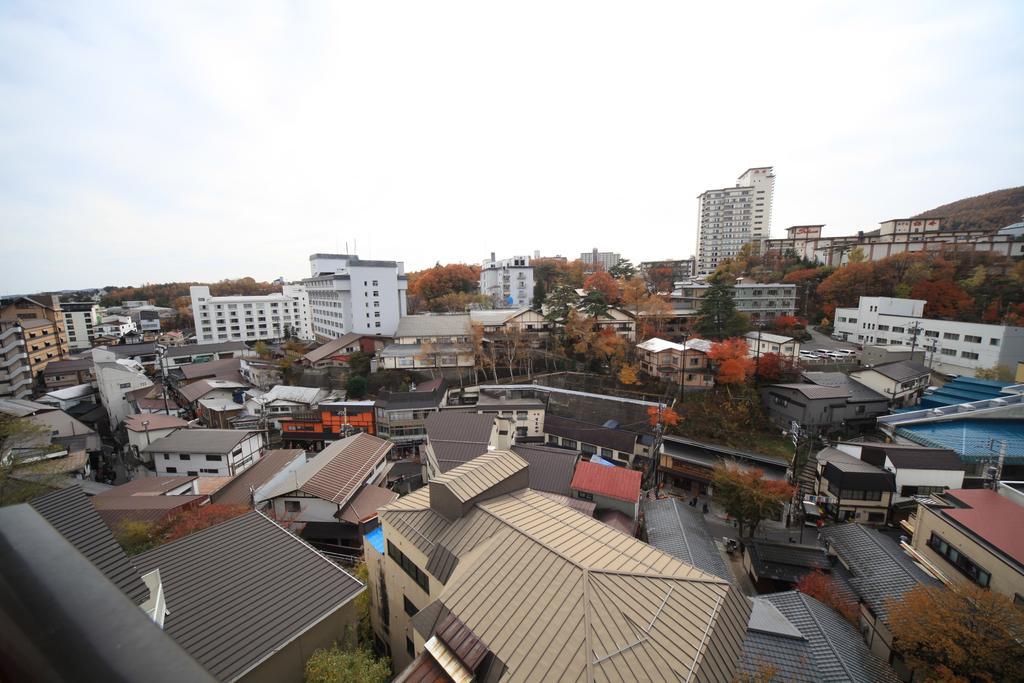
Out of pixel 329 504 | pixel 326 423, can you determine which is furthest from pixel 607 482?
pixel 326 423

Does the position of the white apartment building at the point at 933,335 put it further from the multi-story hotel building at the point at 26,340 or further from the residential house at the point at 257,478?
the multi-story hotel building at the point at 26,340

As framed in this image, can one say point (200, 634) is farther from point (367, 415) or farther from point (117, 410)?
point (117, 410)

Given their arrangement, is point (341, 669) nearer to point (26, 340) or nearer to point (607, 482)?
point (607, 482)

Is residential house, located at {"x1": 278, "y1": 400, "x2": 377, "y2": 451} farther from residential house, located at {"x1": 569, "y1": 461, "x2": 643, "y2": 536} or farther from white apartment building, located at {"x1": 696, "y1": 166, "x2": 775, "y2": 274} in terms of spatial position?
white apartment building, located at {"x1": 696, "y1": 166, "x2": 775, "y2": 274}

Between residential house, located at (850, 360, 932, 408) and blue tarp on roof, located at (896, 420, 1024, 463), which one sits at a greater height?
residential house, located at (850, 360, 932, 408)

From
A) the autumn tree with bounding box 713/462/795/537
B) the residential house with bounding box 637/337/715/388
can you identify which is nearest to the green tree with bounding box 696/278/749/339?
the residential house with bounding box 637/337/715/388

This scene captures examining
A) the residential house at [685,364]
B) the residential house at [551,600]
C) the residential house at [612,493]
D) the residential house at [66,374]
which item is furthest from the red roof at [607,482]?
the residential house at [66,374]
